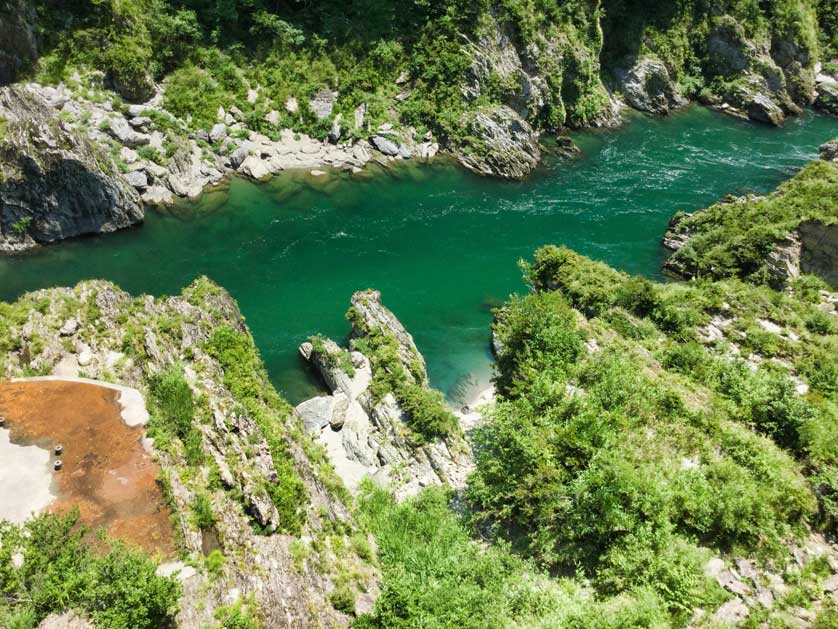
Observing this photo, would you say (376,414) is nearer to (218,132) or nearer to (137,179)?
(137,179)

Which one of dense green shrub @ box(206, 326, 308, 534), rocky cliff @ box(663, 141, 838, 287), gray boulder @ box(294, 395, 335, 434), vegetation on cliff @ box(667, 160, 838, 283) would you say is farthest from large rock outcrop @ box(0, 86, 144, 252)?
vegetation on cliff @ box(667, 160, 838, 283)

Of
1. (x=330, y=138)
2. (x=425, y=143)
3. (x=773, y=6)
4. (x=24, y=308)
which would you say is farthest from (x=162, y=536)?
(x=773, y=6)

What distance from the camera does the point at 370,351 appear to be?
3381cm

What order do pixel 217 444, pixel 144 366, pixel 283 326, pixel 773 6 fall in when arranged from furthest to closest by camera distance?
1. pixel 773 6
2. pixel 283 326
3. pixel 144 366
4. pixel 217 444

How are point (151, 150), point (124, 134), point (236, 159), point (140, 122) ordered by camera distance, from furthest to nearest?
point (236, 159)
point (140, 122)
point (151, 150)
point (124, 134)

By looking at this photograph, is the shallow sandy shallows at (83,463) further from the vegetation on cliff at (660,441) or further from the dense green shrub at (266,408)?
the vegetation on cliff at (660,441)

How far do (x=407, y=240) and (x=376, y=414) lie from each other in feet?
70.3

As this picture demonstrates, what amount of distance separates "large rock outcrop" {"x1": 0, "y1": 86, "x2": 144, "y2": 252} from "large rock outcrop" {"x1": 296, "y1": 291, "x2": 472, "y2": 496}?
866 inches

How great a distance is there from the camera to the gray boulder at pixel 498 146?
59750 millimetres

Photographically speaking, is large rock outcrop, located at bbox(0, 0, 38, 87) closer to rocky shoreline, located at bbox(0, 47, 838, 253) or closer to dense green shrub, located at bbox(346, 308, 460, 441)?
rocky shoreline, located at bbox(0, 47, 838, 253)

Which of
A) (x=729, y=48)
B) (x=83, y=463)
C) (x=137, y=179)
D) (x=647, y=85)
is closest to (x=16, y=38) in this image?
(x=137, y=179)

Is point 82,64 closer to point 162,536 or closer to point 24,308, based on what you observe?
point 24,308

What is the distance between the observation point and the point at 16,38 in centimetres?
4591

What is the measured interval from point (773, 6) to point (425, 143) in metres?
71.3
